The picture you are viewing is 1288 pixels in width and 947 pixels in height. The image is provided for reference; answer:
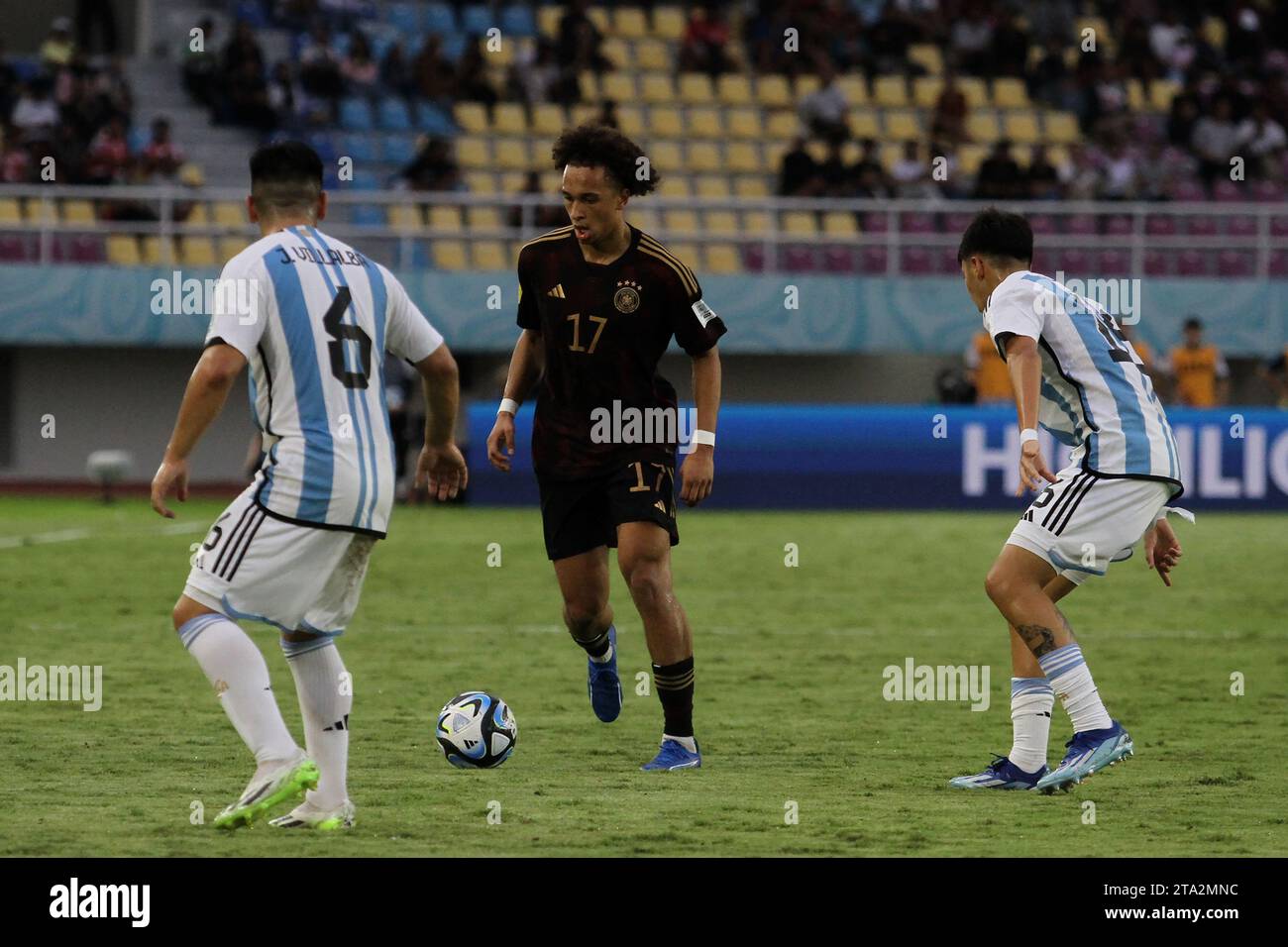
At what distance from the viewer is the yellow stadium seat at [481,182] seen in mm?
25391

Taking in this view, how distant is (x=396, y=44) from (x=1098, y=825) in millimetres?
21330

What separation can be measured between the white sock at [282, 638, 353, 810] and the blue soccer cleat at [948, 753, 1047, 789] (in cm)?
216

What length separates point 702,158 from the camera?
26.6 m

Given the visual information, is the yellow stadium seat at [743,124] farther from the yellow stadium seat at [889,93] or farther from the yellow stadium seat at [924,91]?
the yellow stadium seat at [924,91]

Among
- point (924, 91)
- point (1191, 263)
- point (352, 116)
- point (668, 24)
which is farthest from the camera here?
point (668, 24)

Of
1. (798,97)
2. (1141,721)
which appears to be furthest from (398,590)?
(798,97)

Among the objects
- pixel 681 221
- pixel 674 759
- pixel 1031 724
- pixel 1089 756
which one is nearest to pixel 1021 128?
pixel 681 221

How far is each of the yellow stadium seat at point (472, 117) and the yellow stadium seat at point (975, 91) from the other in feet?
21.3

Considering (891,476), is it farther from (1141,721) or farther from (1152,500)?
(1152,500)

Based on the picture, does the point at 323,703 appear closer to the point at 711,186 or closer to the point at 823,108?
the point at 711,186

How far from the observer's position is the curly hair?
749cm

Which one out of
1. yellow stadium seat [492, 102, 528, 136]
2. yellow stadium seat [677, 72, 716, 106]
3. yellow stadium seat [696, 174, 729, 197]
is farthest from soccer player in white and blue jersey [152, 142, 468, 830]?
yellow stadium seat [677, 72, 716, 106]

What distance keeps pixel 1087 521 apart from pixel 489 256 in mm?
17883

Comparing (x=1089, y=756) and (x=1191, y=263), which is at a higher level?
(x=1191, y=263)
